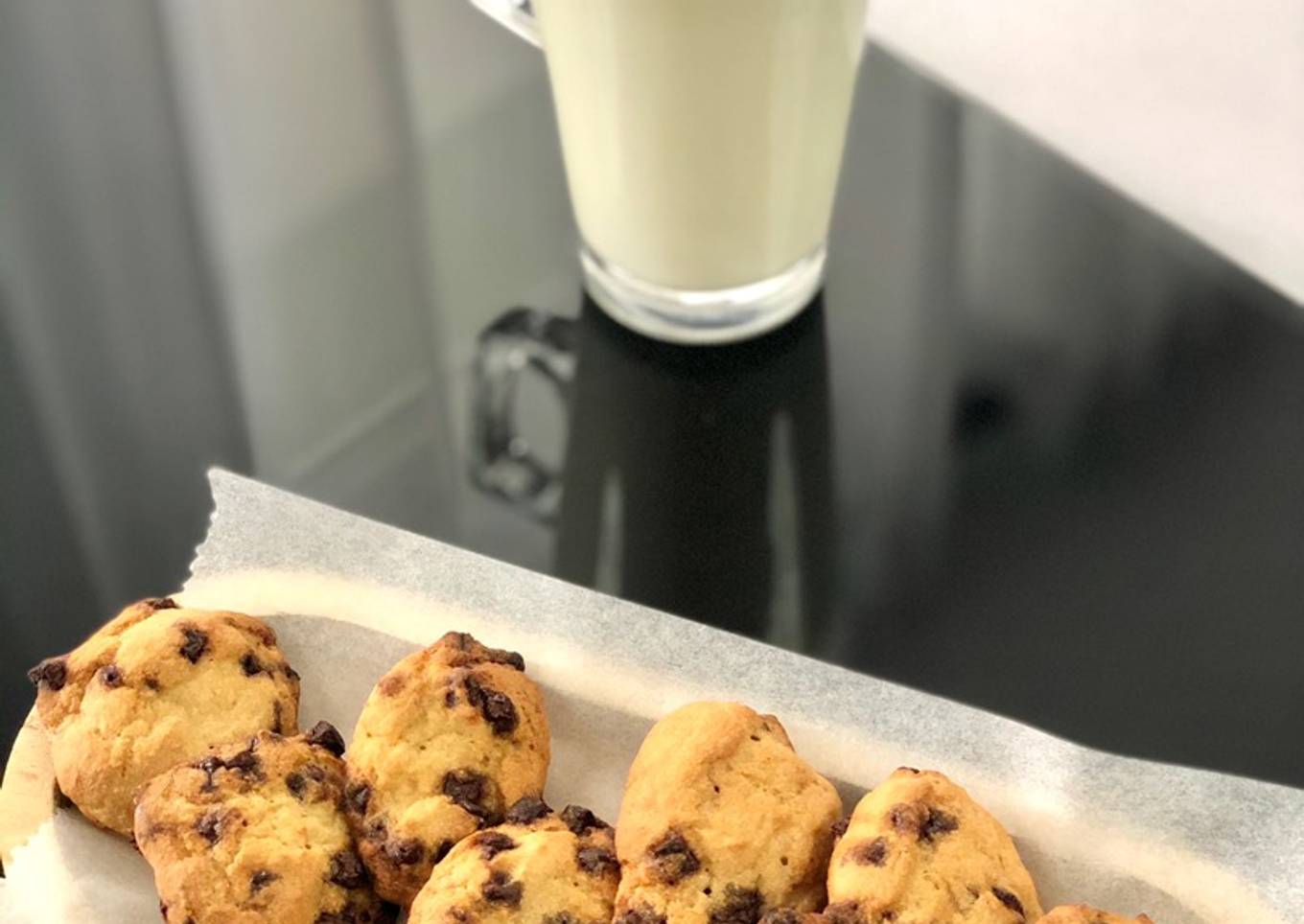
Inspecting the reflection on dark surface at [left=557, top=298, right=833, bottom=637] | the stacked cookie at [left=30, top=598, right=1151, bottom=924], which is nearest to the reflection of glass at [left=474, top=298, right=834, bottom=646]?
the reflection on dark surface at [left=557, top=298, right=833, bottom=637]

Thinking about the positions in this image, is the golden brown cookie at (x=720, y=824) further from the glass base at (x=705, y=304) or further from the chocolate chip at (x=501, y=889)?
the glass base at (x=705, y=304)

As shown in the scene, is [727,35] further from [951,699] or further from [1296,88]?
[1296,88]

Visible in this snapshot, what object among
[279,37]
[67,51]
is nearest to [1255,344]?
[279,37]

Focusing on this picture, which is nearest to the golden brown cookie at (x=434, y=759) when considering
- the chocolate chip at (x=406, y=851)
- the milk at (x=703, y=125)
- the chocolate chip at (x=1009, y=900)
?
the chocolate chip at (x=406, y=851)

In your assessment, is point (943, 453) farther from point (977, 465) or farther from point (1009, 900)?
point (1009, 900)

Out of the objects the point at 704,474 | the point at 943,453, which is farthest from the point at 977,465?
the point at 704,474

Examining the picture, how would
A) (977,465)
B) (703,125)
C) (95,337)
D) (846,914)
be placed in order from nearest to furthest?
(846,914) < (703,125) < (977,465) < (95,337)
